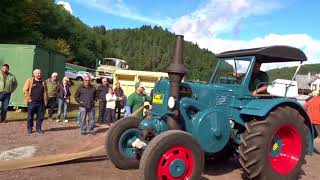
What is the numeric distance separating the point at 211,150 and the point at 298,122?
1.68 metres

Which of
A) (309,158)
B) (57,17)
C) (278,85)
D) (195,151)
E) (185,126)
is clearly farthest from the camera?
(57,17)

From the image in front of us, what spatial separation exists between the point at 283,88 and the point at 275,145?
122 centimetres

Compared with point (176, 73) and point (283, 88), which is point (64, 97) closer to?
point (283, 88)

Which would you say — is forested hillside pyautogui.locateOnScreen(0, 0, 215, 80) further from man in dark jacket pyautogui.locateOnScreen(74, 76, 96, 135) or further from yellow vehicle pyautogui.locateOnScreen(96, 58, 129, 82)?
yellow vehicle pyautogui.locateOnScreen(96, 58, 129, 82)

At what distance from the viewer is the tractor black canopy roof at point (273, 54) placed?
25.8 ft

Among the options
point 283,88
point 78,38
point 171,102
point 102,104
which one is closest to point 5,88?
point 102,104

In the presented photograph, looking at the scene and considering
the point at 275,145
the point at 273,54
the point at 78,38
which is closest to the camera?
the point at 275,145

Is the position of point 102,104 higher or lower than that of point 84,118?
higher

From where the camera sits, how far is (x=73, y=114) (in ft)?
57.3

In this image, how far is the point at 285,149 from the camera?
26.1 feet

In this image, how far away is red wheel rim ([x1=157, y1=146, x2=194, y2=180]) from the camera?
20.5ft

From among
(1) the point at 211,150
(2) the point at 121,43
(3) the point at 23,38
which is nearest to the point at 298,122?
(1) the point at 211,150

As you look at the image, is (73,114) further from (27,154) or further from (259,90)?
(259,90)

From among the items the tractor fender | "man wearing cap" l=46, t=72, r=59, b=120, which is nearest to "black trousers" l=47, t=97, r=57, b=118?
"man wearing cap" l=46, t=72, r=59, b=120
